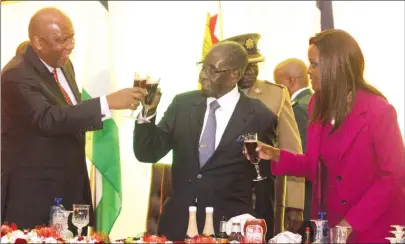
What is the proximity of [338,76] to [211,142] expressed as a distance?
2.17ft

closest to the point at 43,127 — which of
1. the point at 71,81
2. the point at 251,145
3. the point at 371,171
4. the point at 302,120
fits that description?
the point at 71,81

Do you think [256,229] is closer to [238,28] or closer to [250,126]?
[250,126]

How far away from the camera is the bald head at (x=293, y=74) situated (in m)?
5.09

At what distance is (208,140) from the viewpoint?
3080 mm

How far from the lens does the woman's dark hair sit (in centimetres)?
269

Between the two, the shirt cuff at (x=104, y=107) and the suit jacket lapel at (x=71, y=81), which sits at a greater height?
the suit jacket lapel at (x=71, y=81)

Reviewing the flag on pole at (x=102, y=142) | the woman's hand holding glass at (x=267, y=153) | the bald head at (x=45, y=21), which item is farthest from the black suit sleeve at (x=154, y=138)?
the flag on pole at (x=102, y=142)

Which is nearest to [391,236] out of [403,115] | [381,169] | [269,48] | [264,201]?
[381,169]

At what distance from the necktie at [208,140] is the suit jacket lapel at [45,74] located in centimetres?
73

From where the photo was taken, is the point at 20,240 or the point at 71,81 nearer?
the point at 20,240

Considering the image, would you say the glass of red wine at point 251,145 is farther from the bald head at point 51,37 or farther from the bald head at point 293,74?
the bald head at point 293,74

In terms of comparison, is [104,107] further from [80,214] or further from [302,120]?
[302,120]

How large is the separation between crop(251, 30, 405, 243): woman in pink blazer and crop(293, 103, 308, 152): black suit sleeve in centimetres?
182

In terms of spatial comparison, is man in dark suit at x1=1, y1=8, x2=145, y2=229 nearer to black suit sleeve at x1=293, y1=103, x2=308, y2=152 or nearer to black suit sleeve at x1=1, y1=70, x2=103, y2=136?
black suit sleeve at x1=1, y1=70, x2=103, y2=136
